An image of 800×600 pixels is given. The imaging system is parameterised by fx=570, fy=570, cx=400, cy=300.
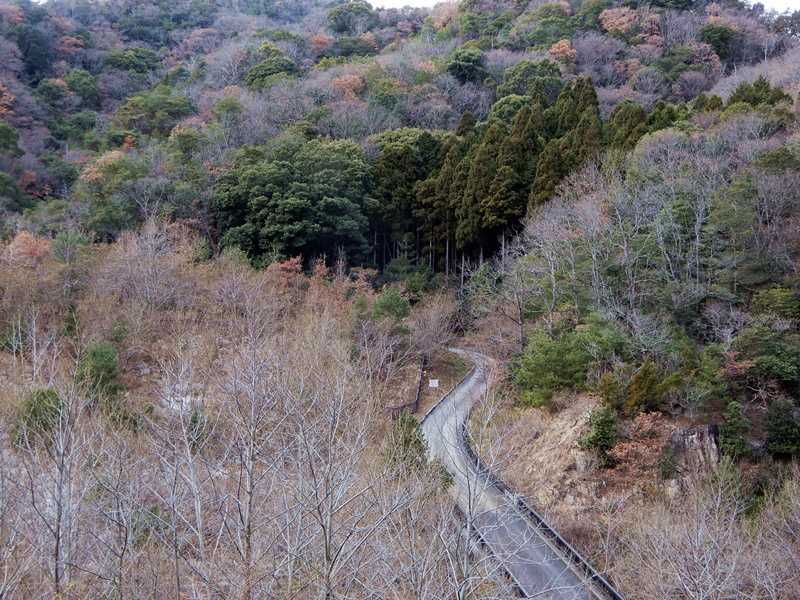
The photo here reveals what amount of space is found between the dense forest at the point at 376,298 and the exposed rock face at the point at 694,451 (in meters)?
0.12

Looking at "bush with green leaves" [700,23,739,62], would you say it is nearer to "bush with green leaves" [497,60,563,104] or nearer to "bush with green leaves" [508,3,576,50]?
"bush with green leaves" [508,3,576,50]

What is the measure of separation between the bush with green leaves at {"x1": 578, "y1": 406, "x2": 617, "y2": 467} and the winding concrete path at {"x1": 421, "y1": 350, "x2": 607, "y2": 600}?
257 centimetres

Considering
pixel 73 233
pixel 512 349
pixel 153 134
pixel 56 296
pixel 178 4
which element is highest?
pixel 178 4

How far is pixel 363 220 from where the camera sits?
25469 millimetres

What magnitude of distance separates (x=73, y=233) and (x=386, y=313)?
425 inches

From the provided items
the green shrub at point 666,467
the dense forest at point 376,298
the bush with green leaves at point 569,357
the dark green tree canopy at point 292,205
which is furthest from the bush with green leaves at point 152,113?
the green shrub at point 666,467

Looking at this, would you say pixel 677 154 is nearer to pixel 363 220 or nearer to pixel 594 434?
pixel 594 434

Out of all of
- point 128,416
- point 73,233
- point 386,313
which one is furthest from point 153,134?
point 128,416

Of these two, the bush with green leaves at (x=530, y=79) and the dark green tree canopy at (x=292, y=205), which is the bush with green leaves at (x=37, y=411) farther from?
the bush with green leaves at (x=530, y=79)

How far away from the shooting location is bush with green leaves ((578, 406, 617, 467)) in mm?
13133

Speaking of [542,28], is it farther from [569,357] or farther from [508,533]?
[508,533]

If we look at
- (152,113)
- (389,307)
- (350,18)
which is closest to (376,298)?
(389,307)

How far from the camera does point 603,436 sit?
13156mm

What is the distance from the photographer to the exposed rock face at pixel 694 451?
41.0 feet
